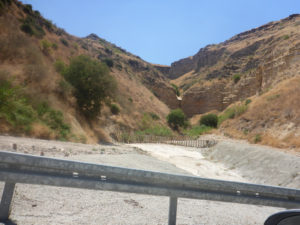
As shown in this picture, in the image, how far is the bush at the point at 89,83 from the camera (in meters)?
20.3

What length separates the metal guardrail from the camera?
220 cm

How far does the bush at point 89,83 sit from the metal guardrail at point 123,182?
745 inches

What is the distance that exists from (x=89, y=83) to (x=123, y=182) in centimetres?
1934

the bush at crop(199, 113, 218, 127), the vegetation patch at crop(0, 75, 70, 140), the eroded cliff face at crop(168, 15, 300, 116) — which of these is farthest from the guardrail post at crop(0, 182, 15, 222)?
the bush at crop(199, 113, 218, 127)

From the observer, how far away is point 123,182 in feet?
8.05

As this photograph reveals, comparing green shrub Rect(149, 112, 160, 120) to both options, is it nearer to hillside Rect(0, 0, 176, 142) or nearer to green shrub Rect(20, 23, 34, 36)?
hillside Rect(0, 0, 176, 142)

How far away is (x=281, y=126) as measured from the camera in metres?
17.0

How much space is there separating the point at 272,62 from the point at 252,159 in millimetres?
27035

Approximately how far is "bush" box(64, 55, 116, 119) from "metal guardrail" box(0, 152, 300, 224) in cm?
1892

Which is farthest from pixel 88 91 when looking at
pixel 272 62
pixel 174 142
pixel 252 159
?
pixel 272 62

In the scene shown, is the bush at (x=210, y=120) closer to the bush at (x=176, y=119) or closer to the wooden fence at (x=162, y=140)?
the bush at (x=176, y=119)

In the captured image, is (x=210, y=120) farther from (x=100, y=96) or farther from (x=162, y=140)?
(x=100, y=96)

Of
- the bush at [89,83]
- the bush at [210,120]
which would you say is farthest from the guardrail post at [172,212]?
the bush at [210,120]

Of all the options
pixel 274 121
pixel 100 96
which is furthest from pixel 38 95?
pixel 274 121
